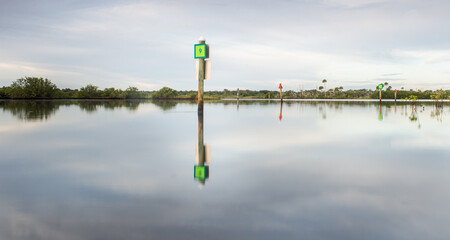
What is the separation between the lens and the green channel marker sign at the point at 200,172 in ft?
12.3

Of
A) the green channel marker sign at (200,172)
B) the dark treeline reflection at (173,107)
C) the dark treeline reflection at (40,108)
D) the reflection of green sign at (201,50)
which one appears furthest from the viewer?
the dark treeline reflection at (173,107)

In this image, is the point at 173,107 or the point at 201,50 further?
the point at 173,107

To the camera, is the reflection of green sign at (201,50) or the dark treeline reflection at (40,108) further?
the dark treeline reflection at (40,108)

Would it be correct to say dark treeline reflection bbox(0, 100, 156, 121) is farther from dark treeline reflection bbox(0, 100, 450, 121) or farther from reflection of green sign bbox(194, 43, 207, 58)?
reflection of green sign bbox(194, 43, 207, 58)

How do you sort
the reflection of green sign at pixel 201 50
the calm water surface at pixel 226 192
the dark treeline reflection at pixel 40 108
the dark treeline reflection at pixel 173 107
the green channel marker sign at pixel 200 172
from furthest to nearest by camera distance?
the dark treeline reflection at pixel 173 107, the dark treeline reflection at pixel 40 108, the reflection of green sign at pixel 201 50, the green channel marker sign at pixel 200 172, the calm water surface at pixel 226 192

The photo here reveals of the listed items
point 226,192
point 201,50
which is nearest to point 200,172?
point 226,192

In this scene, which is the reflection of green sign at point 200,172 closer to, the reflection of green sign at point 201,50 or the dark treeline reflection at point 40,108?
the reflection of green sign at point 201,50

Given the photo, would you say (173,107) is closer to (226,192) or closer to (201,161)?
(201,161)

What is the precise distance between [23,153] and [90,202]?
3.37 meters

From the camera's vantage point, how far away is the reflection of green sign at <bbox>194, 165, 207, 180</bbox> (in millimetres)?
3760

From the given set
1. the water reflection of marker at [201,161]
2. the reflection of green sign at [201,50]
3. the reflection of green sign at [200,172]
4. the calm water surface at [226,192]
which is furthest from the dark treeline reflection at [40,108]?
the reflection of green sign at [200,172]

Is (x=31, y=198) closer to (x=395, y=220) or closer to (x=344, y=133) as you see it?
(x=395, y=220)

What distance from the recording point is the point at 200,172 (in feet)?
13.3

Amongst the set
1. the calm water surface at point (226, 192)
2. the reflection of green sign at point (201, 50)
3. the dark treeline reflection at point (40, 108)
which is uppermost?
the reflection of green sign at point (201, 50)
